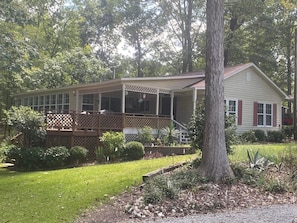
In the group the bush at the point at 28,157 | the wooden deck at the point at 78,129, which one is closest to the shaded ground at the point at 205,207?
the bush at the point at 28,157

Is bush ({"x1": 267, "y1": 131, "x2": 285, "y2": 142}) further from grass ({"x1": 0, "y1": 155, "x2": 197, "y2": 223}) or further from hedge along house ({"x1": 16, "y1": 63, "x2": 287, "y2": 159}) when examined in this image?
grass ({"x1": 0, "y1": 155, "x2": 197, "y2": 223})

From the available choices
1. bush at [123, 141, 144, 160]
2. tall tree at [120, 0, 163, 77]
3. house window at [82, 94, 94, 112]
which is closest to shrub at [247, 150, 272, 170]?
bush at [123, 141, 144, 160]

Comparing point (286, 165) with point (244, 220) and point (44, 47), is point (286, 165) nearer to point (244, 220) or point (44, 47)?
point (244, 220)

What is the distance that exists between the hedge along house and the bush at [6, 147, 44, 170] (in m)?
1.58

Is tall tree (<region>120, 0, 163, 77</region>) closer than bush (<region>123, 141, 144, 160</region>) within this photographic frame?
No

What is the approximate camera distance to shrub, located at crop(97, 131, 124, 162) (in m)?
13.0

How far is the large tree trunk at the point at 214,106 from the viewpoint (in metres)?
7.50

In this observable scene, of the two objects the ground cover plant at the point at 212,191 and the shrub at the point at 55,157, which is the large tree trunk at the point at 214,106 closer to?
the ground cover plant at the point at 212,191

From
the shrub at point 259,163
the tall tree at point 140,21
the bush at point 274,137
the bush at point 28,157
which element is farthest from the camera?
the tall tree at point 140,21

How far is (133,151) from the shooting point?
1294 cm

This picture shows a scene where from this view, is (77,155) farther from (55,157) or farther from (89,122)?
(89,122)

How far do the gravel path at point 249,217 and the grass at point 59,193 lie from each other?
1655 mm

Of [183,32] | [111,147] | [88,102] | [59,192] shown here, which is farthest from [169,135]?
[183,32]

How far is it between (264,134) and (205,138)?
1319cm
